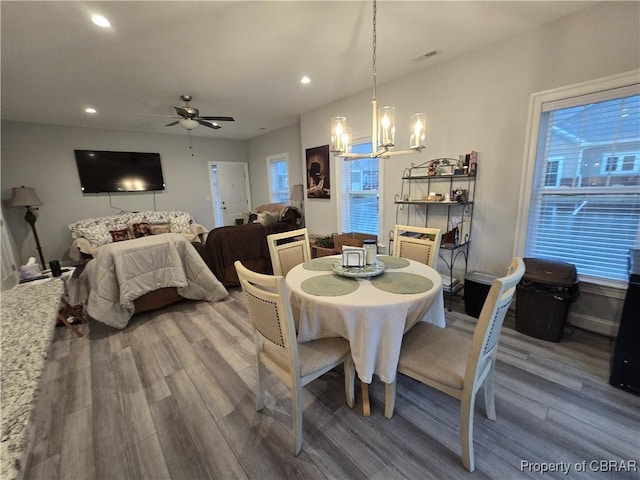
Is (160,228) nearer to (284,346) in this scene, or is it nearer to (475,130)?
(284,346)

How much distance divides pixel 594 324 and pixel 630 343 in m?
0.83

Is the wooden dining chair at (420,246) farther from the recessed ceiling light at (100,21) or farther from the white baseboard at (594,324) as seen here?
the recessed ceiling light at (100,21)

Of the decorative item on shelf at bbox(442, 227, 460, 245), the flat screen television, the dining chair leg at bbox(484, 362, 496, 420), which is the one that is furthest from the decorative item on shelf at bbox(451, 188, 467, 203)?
the flat screen television

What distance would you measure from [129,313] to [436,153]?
3.86m

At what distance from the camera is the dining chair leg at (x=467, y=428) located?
4.12 feet

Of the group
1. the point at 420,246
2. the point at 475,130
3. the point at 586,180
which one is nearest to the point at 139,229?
the point at 420,246

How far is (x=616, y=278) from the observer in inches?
87.3

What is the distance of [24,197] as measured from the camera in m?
4.30

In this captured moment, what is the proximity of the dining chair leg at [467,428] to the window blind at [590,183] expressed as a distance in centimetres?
203

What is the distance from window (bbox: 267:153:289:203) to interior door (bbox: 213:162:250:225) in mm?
1064

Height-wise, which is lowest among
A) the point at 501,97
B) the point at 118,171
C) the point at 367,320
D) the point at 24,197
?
the point at 367,320

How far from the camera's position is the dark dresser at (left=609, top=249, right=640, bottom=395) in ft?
5.35

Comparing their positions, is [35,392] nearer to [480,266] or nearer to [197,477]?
[197,477]

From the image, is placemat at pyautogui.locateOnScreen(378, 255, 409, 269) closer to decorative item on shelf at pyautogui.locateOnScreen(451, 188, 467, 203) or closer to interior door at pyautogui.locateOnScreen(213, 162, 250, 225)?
decorative item on shelf at pyautogui.locateOnScreen(451, 188, 467, 203)
